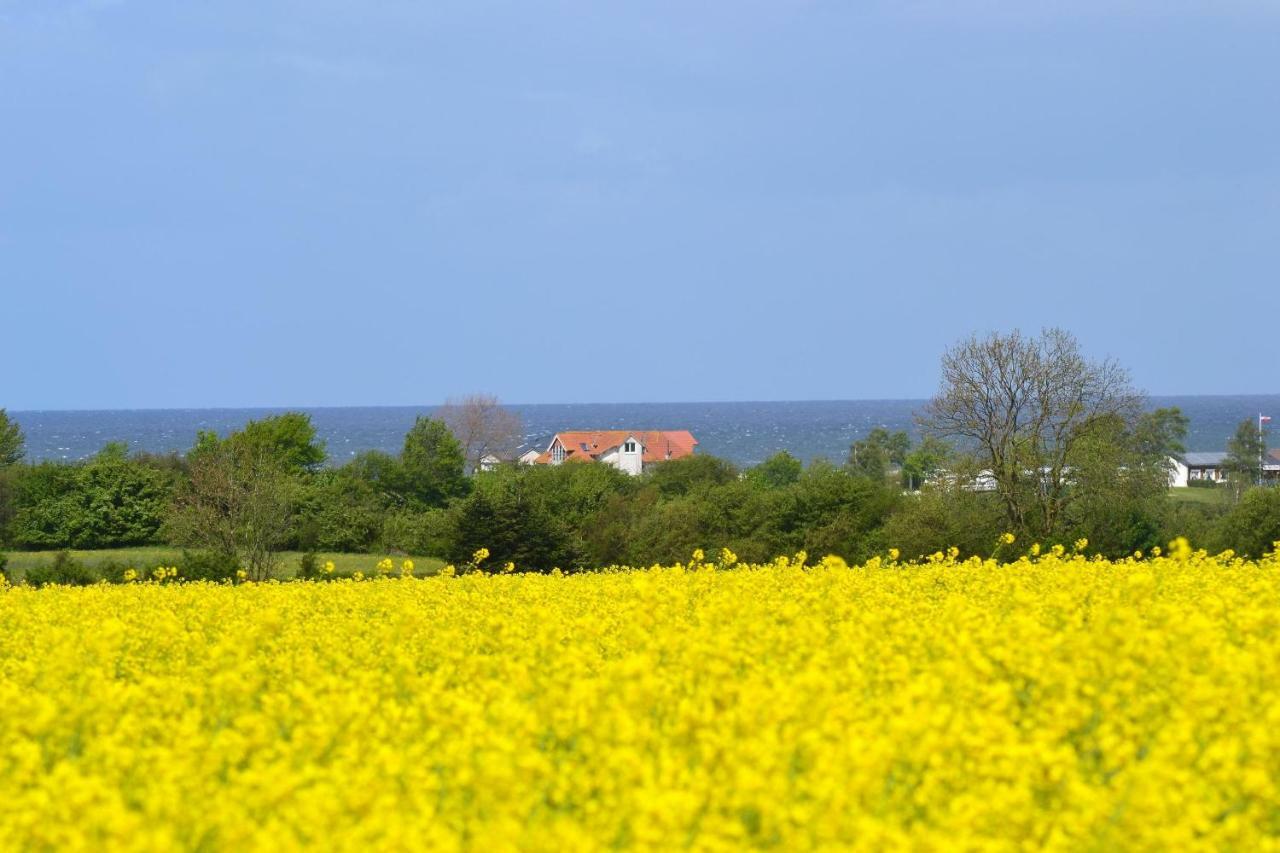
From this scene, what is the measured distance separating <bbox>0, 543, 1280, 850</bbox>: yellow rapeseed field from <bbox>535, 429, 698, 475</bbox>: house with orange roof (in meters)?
118

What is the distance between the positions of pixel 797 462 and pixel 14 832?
333 feet

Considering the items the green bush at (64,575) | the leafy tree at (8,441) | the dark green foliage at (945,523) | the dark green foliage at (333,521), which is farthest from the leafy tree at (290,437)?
the green bush at (64,575)

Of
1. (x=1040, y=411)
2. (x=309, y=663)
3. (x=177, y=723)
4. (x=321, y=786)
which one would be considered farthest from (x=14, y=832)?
(x=1040, y=411)

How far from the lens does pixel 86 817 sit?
5.53m

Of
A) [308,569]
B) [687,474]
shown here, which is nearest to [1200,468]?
[687,474]

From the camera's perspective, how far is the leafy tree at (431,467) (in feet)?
291

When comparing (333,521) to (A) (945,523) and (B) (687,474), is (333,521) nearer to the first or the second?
(B) (687,474)

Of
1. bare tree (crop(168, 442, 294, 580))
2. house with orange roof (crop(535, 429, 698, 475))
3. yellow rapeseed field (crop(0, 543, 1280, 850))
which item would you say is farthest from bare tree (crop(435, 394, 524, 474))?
yellow rapeseed field (crop(0, 543, 1280, 850))

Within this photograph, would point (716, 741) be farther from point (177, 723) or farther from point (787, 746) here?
point (177, 723)

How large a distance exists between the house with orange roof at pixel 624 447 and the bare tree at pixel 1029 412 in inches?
3058

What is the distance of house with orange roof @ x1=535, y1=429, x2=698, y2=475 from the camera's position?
5182 inches

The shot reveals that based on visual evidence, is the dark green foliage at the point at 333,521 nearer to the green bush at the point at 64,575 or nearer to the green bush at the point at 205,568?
the green bush at the point at 205,568

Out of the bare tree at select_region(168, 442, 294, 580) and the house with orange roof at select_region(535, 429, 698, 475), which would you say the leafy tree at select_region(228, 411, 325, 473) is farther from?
the house with orange roof at select_region(535, 429, 698, 475)

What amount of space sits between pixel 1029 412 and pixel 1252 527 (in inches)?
505
